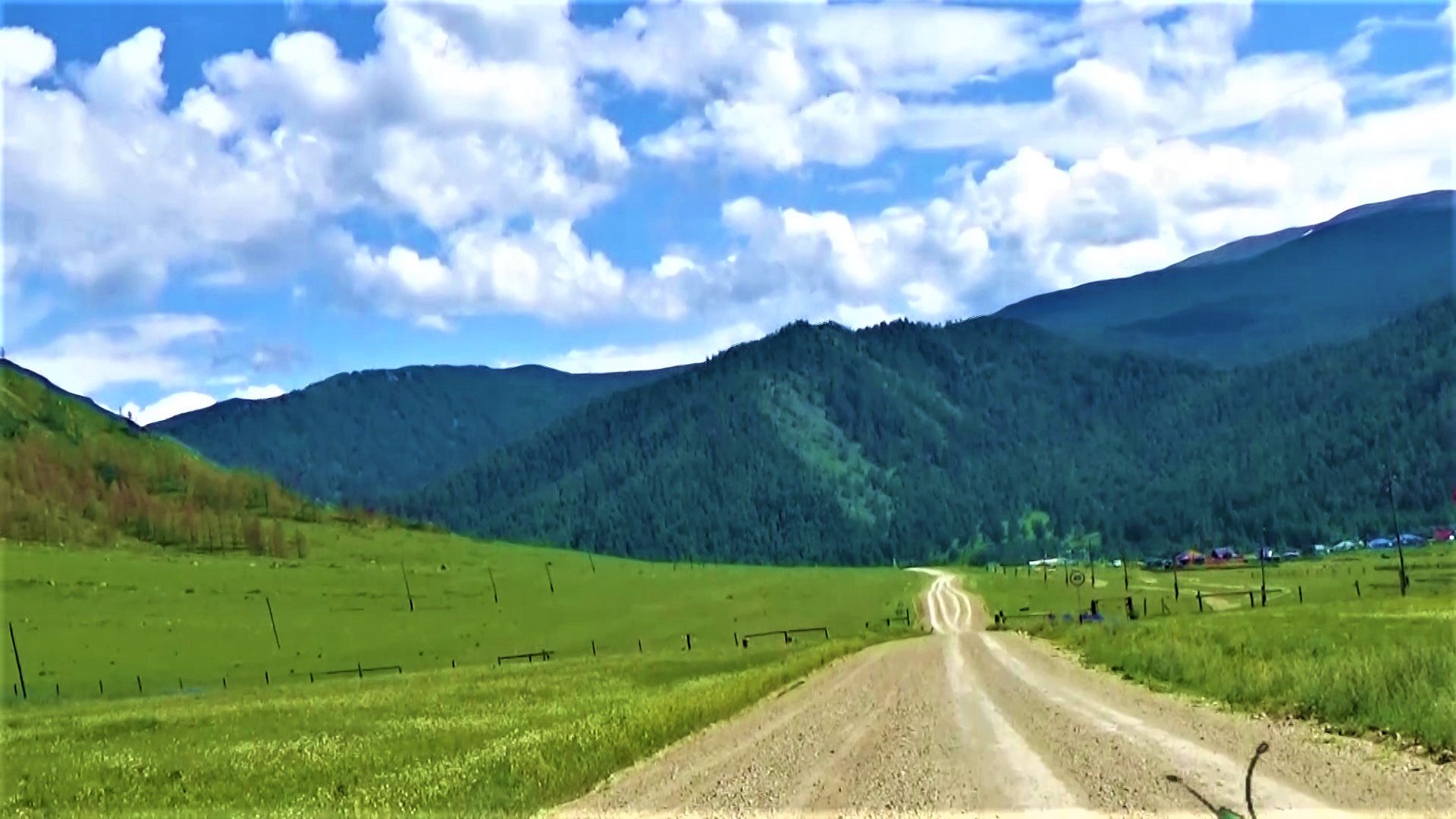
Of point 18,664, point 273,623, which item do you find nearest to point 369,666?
point 273,623

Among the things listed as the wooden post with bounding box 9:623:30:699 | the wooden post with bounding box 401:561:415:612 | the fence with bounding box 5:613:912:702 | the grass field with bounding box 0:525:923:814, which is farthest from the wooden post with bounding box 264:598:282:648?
the wooden post with bounding box 9:623:30:699

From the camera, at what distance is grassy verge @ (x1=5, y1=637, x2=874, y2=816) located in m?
20.5

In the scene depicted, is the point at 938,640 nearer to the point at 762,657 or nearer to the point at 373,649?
the point at 762,657

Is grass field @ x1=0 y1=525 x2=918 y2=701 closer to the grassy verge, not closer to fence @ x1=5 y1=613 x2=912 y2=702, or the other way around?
fence @ x1=5 y1=613 x2=912 y2=702

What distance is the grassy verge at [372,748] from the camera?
20.5m

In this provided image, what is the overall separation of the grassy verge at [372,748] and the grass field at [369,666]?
0.39 feet

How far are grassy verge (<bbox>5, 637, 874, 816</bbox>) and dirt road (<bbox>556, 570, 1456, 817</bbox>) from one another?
1.28m

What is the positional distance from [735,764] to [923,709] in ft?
27.6

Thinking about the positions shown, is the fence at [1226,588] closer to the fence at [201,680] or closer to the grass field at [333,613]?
the grass field at [333,613]

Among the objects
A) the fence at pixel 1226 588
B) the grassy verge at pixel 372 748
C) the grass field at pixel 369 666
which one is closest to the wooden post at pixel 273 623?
the grass field at pixel 369 666

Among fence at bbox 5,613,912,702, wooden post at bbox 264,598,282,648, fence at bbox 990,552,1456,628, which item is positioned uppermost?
wooden post at bbox 264,598,282,648

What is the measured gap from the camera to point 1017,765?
18.7 meters

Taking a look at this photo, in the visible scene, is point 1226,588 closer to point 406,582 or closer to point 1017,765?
point 406,582

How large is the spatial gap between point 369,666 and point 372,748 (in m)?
81.8
